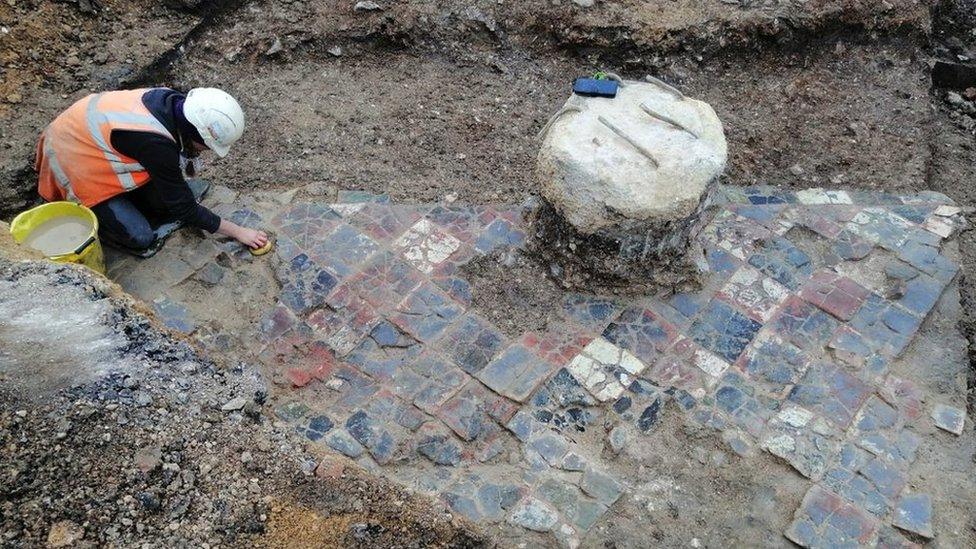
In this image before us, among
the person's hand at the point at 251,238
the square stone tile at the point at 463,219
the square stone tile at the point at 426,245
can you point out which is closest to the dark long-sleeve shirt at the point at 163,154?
the person's hand at the point at 251,238

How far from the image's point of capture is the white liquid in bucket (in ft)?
15.7

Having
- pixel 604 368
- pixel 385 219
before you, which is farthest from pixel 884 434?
pixel 385 219

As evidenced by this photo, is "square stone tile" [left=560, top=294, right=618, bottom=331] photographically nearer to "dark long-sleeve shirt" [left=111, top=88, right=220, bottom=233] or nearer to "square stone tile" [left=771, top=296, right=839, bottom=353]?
"square stone tile" [left=771, top=296, right=839, bottom=353]

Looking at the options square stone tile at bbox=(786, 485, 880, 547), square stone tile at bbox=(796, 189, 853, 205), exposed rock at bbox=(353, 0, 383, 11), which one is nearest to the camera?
square stone tile at bbox=(786, 485, 880, 547)

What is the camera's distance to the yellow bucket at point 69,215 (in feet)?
15.2

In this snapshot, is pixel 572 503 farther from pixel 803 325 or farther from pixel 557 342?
pixel 803 325

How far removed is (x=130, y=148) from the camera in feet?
15.1

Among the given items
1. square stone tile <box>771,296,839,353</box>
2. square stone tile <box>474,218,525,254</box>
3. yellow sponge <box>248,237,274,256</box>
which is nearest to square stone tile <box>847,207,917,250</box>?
square stone tile <box>771,296,839,353</box>

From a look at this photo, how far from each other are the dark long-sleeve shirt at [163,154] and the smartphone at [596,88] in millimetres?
2519

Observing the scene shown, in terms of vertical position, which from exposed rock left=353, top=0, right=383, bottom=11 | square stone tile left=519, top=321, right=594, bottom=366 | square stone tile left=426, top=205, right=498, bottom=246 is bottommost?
square stone tile left=519, top=321, right=594, bottom=366

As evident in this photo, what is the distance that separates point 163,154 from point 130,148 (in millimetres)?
194

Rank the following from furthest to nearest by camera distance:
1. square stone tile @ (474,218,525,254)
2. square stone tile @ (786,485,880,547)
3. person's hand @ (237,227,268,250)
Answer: square stone tile @ (474,218,525,254) → person's hand @ (237,227,268,250) → square stone tile @ (786,485,880,547)

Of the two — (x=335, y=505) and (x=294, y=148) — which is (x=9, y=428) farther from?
(x=294, y=148)

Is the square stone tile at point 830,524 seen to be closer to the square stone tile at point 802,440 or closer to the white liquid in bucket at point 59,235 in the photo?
the square stone tile at point 802,440
